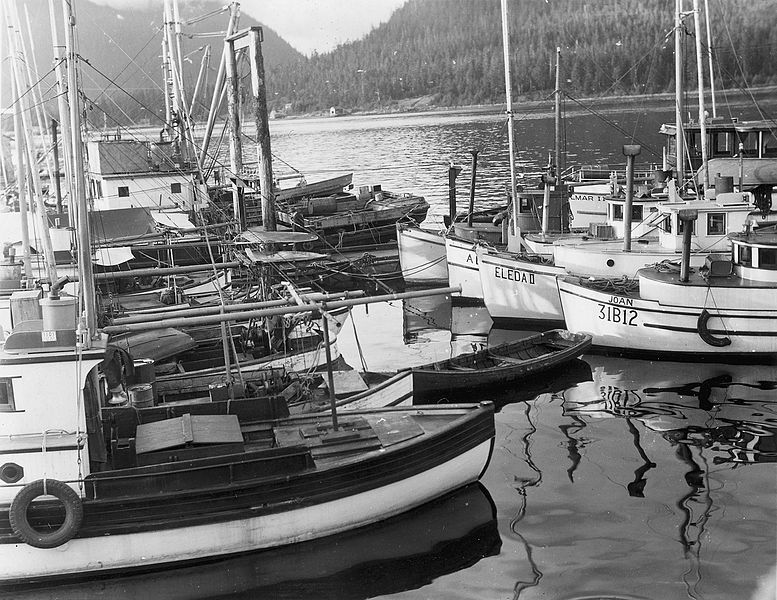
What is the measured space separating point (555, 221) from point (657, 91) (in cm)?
15360

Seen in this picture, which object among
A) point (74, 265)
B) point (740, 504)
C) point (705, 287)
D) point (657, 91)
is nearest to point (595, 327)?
point (705, 287)

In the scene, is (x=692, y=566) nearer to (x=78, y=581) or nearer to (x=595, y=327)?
(x=78, y=581)

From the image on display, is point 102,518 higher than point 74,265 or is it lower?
lower

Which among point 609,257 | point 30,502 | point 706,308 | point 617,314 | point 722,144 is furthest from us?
point 722,144

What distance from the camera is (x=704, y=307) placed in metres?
27.1

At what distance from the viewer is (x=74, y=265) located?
30.0 meters

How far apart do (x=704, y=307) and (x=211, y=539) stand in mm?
16474

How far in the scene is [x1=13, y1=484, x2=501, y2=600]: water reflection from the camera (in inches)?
630

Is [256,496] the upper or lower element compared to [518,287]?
lower

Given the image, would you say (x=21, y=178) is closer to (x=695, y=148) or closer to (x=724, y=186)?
(x=724, y=186)

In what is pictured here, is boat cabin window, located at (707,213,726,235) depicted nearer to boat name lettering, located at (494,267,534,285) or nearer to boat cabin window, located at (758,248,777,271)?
boat cabin window, located at (758,248,777,271)

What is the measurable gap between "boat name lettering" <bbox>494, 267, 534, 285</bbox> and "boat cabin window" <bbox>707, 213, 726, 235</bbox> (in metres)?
5.99

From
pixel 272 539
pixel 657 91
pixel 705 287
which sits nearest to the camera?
pixel 272 539

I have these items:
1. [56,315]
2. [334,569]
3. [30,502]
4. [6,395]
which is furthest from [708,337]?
[6,395]
